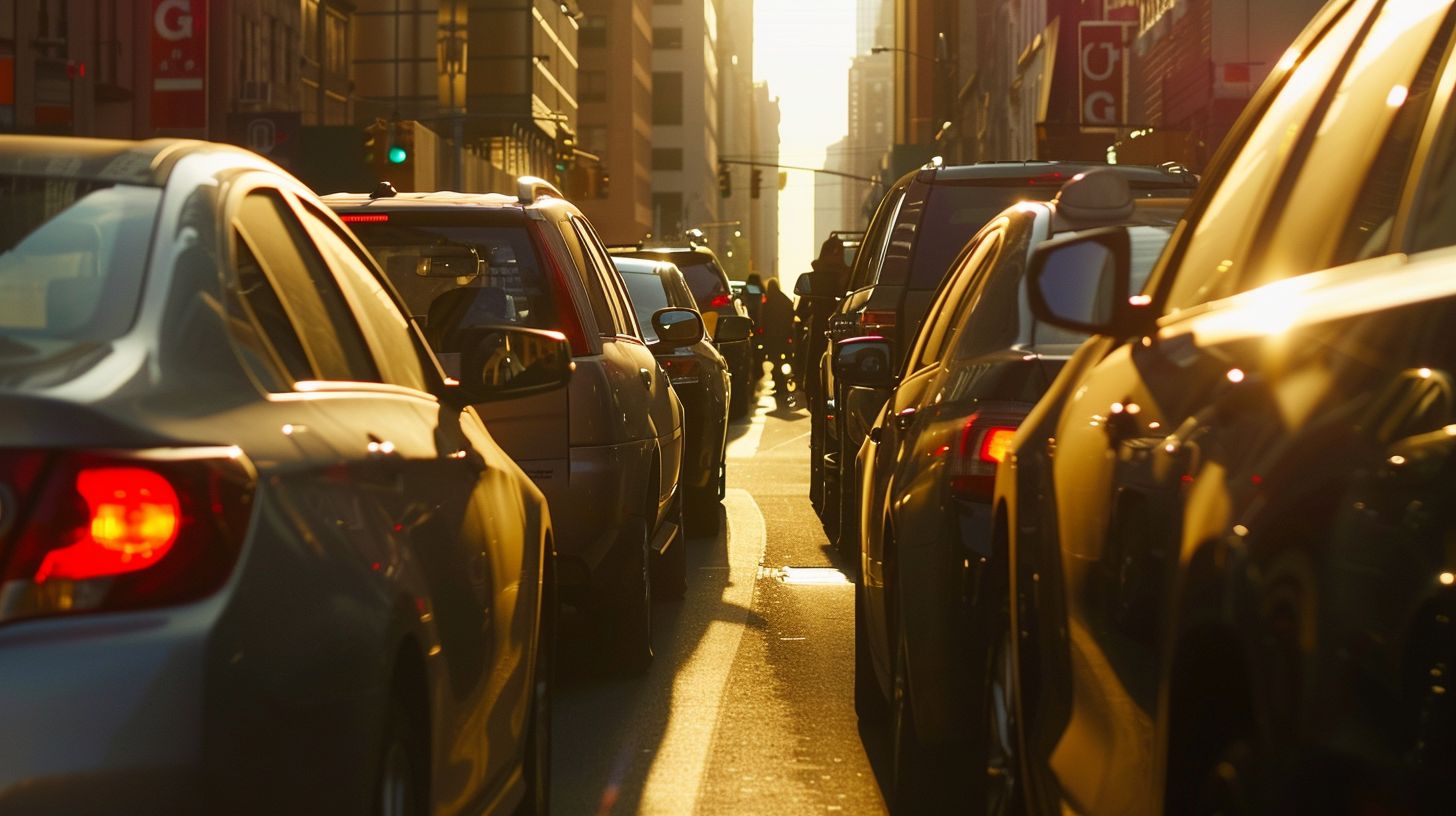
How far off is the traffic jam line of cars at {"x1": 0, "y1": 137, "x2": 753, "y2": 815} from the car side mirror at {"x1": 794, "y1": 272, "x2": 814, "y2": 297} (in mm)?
14563

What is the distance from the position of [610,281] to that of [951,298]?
2.62 metres

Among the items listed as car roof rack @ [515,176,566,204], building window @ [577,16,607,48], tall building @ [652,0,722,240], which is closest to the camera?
car roof rack @ [515,176,566,204]

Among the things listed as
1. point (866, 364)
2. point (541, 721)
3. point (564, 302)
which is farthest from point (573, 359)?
point (541, 721)

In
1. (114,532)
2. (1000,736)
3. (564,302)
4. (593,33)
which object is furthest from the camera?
(593,33)

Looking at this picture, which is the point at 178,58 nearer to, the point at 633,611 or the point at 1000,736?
the point at 633,611

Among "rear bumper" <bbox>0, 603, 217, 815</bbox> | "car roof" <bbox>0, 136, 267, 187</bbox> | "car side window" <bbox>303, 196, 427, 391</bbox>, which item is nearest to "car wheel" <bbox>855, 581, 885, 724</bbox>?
"car side window" <bbox>303, 196, 427, 391</bbox>

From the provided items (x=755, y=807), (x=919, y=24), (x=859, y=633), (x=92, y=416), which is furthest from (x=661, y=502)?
(x=919, y=24)

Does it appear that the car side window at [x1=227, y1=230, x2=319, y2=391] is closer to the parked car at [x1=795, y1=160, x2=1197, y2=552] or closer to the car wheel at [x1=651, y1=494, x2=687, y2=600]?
the car wheel at [x1=651, y1=494, x2=687, y2=600]

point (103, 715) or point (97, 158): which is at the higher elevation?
point (97, 158)

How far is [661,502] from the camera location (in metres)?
9.62

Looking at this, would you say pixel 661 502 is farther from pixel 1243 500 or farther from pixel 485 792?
pixel 1243 500

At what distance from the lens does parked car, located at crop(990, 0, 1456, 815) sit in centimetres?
219

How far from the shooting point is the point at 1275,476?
2.52 metres

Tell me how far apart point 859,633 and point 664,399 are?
256cm
